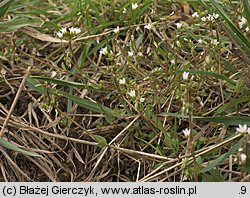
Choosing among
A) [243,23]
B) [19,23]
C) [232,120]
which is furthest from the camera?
[19,23]

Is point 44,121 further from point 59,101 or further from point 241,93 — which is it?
point 241,93

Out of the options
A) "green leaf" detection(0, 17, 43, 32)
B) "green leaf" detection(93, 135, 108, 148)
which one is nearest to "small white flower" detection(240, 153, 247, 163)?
"green leaf" detection(93, 135, 108, 148)

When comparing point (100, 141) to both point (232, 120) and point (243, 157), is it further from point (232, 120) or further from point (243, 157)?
point (243, 157)

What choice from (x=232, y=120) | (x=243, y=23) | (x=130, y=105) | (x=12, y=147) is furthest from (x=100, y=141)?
(x=243, y=23)

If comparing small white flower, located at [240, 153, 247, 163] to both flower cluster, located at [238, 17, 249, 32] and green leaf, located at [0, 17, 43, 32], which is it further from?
green leaf, located at [0, 17, 43, 32]

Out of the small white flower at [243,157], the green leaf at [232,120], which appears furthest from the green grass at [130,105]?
the small white flower at [243,157]

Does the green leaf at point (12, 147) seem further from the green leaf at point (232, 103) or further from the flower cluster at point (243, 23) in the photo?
the flower cluster at point (243, 23)

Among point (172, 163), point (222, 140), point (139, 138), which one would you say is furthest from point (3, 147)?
point (222, 140)
